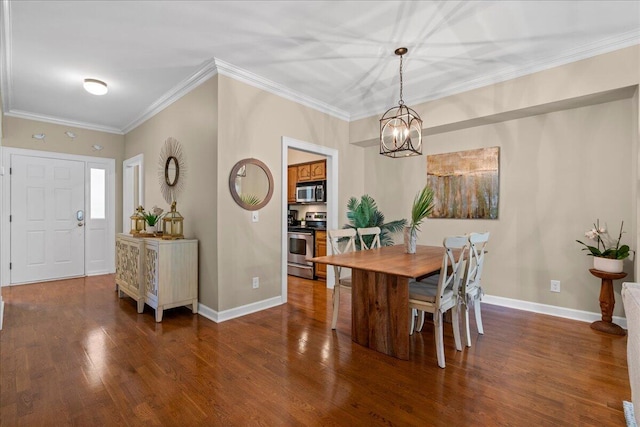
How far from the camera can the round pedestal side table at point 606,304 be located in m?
2.79

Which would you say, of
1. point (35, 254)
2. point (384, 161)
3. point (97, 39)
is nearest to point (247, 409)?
point (97, 39)

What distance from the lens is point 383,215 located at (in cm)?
474

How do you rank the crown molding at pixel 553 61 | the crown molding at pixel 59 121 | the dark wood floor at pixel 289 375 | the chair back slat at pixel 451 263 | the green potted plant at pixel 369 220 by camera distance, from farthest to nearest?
the crown molding at pixel 59 121, the green potted plant at pixel 369 220, the crown molding at pixel 553 61, the chair back slat at pixel 451 263, the dark wood floor at pixel 289 375

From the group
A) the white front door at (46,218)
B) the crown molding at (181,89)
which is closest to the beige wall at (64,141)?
the white front door at (46,218)

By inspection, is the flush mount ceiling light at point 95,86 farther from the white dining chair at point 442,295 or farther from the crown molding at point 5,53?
the white dining chair at point 442,295

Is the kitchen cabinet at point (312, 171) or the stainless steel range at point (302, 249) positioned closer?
the stainless steel range at point (302, 249)

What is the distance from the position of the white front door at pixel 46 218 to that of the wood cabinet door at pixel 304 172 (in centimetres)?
368

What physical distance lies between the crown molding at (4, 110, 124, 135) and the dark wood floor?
3.20m

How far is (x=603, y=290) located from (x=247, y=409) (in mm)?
3319

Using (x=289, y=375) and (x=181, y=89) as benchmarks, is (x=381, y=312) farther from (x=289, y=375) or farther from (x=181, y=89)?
(x=181, y=89)

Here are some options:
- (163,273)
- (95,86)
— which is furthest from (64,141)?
(163,273)

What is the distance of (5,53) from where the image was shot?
2.89 metres

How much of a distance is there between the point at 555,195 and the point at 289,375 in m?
3.31

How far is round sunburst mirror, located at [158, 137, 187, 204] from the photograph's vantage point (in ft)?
12.5
